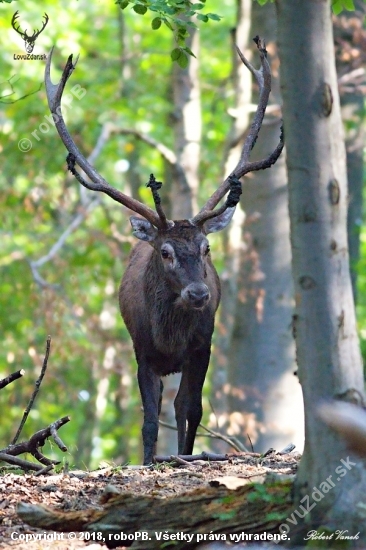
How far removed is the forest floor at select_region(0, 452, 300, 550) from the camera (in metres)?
4.91

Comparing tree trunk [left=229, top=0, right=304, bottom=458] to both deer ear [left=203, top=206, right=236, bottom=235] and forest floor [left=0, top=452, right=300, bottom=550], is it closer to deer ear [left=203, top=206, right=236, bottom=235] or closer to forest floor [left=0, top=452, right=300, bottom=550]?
deer ear [left=203, top=206, right=236, bottom=235]

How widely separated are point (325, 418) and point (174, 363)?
4177 mm

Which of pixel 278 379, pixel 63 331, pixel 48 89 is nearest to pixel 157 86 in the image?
pixel 63 331

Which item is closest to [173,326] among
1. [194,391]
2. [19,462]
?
[194,391]

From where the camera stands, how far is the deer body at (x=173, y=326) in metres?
7.96

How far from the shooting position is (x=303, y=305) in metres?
4.32

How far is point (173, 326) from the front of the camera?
823cm

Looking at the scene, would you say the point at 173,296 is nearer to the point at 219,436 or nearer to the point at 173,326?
the point at 173,326

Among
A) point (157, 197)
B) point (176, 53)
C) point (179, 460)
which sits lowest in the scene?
point (179, 460)

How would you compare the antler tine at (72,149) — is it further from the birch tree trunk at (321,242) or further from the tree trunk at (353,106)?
the tree trunk at (353,106)

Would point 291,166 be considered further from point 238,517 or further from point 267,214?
point 267,214

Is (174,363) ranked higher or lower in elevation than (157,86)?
lower

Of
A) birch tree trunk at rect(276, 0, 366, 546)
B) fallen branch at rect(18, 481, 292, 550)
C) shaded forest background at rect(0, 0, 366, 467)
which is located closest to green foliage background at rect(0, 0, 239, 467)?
shaded forest background at rect(0, 0, 366, 467)

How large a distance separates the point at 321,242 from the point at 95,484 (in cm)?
257
